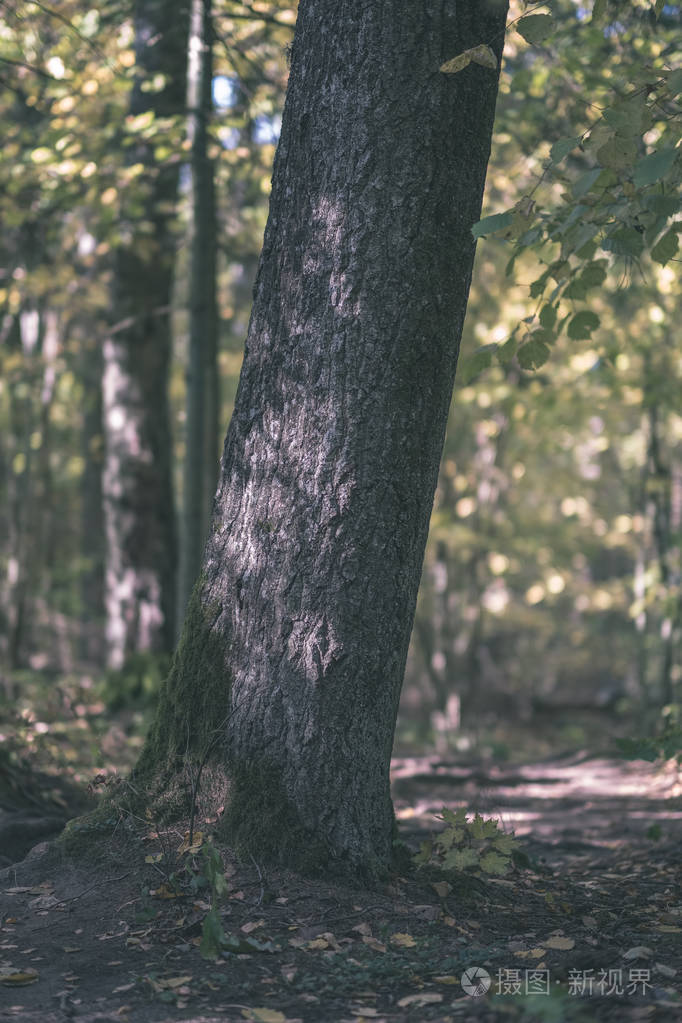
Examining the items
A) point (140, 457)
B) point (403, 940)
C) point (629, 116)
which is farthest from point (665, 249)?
point (140, 457)

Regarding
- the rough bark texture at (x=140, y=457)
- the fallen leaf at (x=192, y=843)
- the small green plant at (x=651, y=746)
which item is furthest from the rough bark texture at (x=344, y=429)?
the rough bark texture at (x=140, y=457)

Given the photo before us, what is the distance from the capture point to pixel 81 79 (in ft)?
22.0

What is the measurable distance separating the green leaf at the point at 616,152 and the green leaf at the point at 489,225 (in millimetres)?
410

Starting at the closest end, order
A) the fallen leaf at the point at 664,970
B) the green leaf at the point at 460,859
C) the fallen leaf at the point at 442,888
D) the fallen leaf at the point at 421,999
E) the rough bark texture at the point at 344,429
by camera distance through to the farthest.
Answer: the fallen leaf at the point at 421,999, the fallen leaf at the point at 664,970, the rough bark texture at the point at 344,429, the fallen leaf at the point at 442,888, the green leaf at the point at 460,859

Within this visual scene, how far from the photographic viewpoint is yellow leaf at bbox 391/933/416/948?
2.80 metres

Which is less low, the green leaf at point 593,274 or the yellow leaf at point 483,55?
the yellow leaf at point 483,55

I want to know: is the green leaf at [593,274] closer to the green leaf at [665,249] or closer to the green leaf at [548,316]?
the green leaf at [548,316]

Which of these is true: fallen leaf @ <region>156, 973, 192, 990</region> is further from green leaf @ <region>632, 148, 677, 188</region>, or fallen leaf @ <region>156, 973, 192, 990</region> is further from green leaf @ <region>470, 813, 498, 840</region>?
green leaf @ <region>632, 148, 677, 188</region>

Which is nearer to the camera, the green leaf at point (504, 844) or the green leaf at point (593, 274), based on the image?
the green leaf at point (504, 844)

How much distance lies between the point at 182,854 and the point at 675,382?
21.4 ft

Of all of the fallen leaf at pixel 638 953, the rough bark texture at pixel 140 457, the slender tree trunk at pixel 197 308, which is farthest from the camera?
the rough bark texture at pixel 140 457

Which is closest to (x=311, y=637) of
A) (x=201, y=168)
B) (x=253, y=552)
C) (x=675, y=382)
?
(x=253, y=552)

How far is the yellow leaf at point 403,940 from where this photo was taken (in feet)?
9.18

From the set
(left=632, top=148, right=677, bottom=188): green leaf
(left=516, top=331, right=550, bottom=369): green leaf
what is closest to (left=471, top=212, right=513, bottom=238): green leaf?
(left=632, top=148, right=677, bottom=188): green leaf
